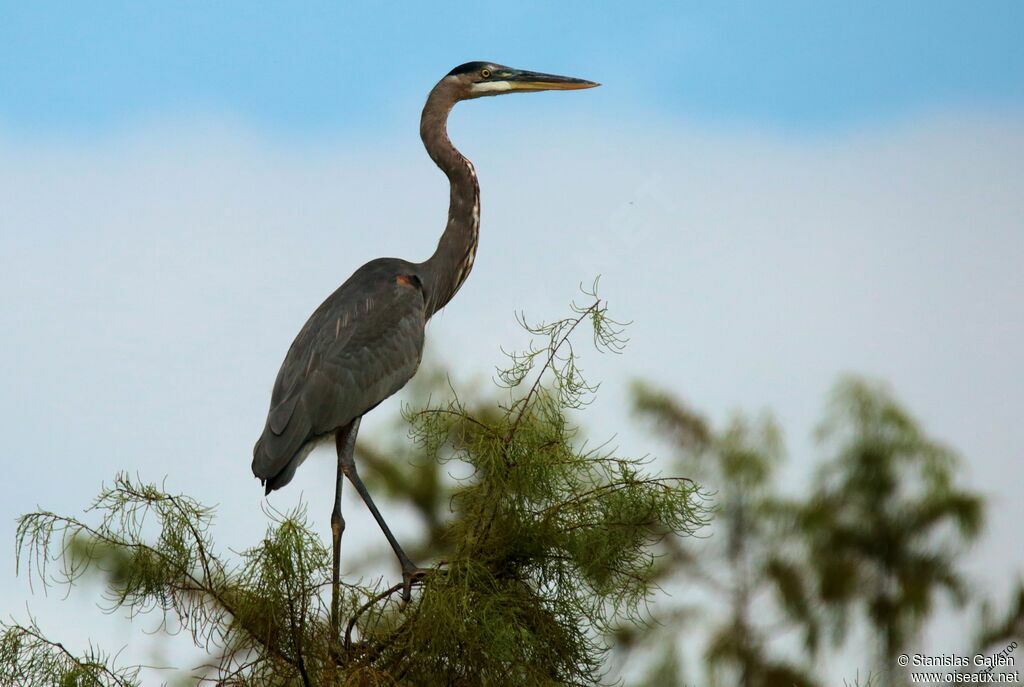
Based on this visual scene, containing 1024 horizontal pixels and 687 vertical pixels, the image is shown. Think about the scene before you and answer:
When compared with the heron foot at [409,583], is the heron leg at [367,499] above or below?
above

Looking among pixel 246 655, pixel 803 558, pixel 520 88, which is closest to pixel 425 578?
pixel 246 655

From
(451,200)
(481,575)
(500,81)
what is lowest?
(481,575)

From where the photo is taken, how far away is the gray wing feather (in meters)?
5.14

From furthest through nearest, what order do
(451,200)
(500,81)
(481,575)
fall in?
(500,81)
(451,200)
(481,575)

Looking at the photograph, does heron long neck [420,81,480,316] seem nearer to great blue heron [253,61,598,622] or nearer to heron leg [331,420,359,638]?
great blue heron [253,61,598,622]

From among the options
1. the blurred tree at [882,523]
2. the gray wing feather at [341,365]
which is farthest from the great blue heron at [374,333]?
the blurred tree at [882,523]

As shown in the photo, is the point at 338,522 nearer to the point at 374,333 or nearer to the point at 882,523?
the point at 374,333

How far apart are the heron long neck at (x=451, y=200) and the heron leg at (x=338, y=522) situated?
37.6 inches

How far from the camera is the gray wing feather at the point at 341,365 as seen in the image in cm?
514

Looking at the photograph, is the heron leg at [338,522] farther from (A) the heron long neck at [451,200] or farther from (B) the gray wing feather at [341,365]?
(A) the heron long neck at [451,200]

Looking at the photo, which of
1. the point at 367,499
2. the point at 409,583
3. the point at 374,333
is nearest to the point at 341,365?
the point at 374,333

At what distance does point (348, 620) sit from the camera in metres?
4.30

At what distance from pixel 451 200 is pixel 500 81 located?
676 mm

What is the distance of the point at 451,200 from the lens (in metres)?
6.30
